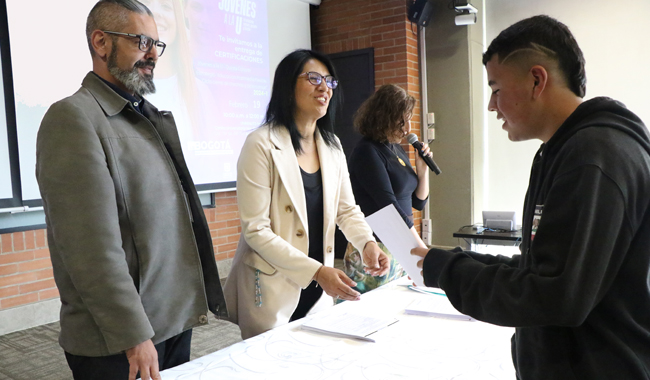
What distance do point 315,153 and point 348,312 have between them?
2.24ft

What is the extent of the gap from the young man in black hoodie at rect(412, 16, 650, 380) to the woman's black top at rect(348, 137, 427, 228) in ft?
5.29

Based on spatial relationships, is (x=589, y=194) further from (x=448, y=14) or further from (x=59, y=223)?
(x=448, y=14)

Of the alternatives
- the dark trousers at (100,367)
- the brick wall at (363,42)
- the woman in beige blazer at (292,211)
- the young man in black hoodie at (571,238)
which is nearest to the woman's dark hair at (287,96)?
the woman in beige blazer at (292,211)

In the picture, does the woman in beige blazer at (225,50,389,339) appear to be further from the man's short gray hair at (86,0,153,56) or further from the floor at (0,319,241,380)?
the floor at (0,319,241,380)

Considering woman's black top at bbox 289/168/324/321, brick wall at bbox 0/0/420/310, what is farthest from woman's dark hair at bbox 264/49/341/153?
brick wall at bbox 0/0/420/310

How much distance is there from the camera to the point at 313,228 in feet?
6.40

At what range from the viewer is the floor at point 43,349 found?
294 centimetres

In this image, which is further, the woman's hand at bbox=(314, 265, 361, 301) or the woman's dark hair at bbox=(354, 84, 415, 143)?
the woman's dark hair at bbox=(354, 84, 415, 143)

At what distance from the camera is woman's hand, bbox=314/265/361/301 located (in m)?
1.60

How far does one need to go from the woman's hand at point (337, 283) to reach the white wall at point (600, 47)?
411 centimetres

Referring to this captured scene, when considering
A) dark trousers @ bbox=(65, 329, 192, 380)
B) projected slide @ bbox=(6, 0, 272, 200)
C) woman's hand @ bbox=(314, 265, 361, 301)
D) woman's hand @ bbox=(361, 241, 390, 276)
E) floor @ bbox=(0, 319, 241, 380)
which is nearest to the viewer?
dark trousers @ bbox=(65, 329, 192, 380)

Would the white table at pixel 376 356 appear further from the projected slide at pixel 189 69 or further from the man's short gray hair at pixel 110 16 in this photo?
the projected slide at pixel 189 69

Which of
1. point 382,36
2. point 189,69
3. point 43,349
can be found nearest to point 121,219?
point 43,349

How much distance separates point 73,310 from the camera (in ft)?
4.01
